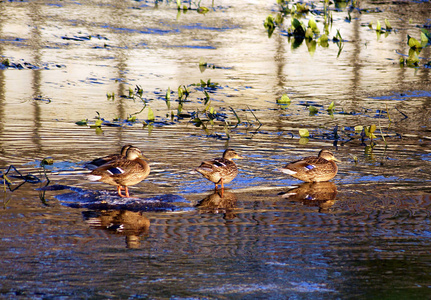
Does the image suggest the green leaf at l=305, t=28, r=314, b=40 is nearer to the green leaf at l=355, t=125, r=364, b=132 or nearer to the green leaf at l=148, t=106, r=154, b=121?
the green leaf at l=355, t=125, r=364, b=132

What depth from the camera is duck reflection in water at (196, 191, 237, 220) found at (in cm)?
829

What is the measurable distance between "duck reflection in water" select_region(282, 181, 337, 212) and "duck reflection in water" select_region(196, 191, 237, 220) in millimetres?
771

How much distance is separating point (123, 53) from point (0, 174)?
11134mm

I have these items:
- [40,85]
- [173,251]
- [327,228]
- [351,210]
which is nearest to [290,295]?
[173,251]

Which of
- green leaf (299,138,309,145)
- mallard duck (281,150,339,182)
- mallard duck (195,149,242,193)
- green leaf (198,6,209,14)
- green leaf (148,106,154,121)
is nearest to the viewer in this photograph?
mallard duck (195,149,242,193)

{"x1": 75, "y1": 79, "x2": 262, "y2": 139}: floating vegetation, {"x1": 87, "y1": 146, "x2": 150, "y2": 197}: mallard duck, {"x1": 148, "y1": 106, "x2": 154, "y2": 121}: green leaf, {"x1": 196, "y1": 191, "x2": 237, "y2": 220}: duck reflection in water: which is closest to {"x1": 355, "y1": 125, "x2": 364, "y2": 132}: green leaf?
{"x1": 75, "y1": 79, "x2": 262, "y2": 139}: floating vegetation

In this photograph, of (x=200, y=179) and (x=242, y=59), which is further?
(x=242, y=59)

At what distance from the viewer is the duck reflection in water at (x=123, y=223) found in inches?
289

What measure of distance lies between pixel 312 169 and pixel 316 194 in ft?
1.40

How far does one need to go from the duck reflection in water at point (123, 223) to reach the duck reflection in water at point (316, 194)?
2195 mm

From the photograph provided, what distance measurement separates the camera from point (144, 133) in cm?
1213

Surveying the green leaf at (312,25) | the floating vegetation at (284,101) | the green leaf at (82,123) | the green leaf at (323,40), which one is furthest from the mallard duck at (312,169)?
the green leaf at (312,25)

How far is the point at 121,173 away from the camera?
344 inches

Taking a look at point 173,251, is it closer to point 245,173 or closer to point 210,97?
point 245,173
